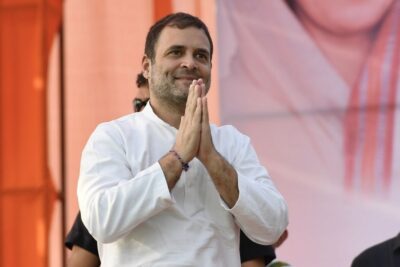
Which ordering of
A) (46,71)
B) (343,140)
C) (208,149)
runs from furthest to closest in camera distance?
(46,71), (343,140), (208,149)

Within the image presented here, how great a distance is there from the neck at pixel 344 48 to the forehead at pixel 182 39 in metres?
1.68

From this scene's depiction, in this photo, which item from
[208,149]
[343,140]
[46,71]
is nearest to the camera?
[208,149]

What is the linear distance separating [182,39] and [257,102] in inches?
67.4

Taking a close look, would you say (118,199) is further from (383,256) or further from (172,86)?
(383,256)

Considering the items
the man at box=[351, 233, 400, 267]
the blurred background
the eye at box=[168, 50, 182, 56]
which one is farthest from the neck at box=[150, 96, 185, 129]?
the blurred background

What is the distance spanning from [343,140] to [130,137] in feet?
5.63

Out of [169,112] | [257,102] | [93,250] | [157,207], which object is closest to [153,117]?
[169,112]

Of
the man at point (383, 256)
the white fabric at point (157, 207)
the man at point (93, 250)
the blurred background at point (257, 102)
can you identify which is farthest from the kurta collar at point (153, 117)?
the blurred background at point (257, 102)

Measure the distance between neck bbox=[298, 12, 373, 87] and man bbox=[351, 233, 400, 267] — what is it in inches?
33.5

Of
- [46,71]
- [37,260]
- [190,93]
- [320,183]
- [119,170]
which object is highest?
[190,93]

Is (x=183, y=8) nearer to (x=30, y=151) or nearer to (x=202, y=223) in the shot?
(x=30, y=151)

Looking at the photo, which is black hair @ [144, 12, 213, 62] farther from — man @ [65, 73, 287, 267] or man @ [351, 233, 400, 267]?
man @ [351, 233, 400, 267]

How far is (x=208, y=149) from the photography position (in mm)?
1817

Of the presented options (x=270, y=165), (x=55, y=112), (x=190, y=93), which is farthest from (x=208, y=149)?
(x=55, y=112)
